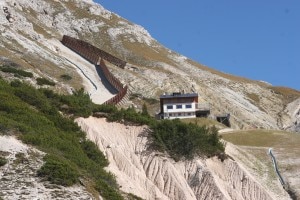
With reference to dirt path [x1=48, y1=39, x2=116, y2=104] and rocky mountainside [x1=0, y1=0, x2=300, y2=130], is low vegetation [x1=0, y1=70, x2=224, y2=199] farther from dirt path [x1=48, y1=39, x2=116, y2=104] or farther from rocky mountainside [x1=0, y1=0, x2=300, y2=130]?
dirt path [x1=48, y1=39, x2=116, y2=104]

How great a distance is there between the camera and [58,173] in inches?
1137

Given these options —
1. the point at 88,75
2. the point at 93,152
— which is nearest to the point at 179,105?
the point at 88,75

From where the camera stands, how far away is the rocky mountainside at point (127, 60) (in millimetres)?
106688

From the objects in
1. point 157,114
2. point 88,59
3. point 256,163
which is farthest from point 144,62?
point 256,163

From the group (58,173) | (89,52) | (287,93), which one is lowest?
(58,173)

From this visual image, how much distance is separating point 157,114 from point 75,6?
10206 cm

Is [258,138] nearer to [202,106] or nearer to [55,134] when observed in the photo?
[202,106]

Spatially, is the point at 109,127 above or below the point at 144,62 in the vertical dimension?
below

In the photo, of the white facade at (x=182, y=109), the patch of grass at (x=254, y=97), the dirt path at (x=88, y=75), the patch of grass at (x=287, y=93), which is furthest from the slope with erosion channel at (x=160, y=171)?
the patch of grass at (x=287, y=93)

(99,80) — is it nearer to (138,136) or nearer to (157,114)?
(157,114)

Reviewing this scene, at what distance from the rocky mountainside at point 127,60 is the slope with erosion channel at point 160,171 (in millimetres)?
32291

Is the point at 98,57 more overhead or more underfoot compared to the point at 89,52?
more underfoot

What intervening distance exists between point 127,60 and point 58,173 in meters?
120

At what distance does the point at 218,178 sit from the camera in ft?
162
